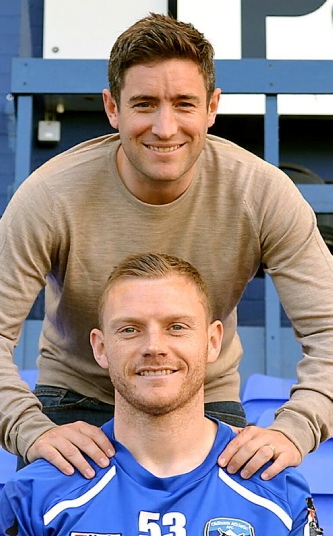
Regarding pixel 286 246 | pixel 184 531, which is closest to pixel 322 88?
pixel 286 246

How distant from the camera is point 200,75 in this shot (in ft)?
7.11

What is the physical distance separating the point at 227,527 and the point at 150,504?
14cm

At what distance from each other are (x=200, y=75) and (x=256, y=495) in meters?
0.89

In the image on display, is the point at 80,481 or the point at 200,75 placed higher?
the point at 200,75

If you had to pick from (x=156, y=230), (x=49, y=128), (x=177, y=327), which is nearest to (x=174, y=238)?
(x=156, y=230)

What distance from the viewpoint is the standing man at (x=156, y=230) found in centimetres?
212

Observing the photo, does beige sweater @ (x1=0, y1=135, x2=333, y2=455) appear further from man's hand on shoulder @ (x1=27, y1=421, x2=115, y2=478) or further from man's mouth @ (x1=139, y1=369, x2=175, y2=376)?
man's mouth @ (x1=139, y1=369, x2=175, y2=376)

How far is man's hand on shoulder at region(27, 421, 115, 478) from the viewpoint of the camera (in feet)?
6.09

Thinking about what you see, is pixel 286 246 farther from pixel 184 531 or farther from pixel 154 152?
pixel 184 531

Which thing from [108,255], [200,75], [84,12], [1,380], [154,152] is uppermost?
[84,12]

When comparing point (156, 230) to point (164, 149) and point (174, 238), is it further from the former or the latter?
point (164, 149)

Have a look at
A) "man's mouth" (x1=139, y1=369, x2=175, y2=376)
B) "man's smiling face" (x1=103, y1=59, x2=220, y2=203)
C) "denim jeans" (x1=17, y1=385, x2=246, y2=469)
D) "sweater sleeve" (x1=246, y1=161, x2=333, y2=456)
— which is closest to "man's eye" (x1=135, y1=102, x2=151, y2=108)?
"man's smiling face" (x1=103, y1=59, x2=220, y2=203)

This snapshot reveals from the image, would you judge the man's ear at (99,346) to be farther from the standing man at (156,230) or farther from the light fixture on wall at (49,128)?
the light fixture on wall at (49,128)

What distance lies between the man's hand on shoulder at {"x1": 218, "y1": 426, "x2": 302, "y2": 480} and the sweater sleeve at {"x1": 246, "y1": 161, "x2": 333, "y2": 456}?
22 centimetres
